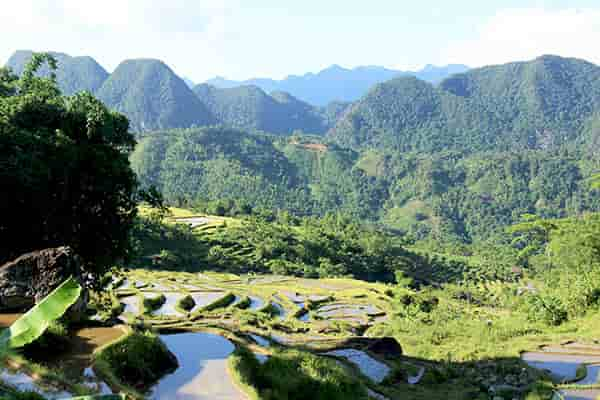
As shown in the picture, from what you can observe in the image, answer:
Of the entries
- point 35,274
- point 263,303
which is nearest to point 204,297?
point 263,303

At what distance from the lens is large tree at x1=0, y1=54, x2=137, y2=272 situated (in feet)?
52.6

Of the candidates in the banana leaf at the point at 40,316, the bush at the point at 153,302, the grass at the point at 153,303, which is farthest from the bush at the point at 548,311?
the banana leaf at the point at 40,316

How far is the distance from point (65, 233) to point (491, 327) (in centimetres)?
2302

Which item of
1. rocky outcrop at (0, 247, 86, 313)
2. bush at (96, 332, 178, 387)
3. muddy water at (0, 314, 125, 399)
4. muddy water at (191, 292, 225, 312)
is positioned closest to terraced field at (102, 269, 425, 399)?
muddy water at (191, 292, 225, 312)

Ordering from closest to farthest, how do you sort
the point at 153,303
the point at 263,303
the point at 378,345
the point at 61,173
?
the point at 61,173, the point at 378,345, the point at 153,303, the point at 263,303

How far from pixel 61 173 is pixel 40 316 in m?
15.1

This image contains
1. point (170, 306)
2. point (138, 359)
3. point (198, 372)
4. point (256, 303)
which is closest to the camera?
point (138, 359)

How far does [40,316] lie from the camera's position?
3674 mm

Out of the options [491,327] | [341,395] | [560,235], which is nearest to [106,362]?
[341,395]

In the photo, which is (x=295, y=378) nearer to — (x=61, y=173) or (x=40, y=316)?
(x=40, y=316)

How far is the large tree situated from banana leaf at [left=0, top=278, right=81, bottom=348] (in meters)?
13.4

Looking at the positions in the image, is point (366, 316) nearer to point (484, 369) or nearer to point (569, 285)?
point (569, 285)

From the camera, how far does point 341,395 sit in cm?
1315

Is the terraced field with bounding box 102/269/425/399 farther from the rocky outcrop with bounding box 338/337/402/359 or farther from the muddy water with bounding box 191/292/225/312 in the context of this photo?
the rocky outcrop with bounding box 338/337/402/359
